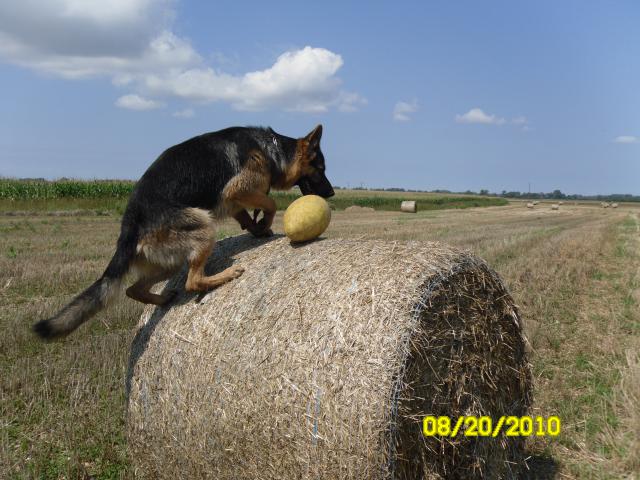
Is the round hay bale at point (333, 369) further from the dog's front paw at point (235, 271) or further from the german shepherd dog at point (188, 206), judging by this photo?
the german shepherd dog at point (188, 206)

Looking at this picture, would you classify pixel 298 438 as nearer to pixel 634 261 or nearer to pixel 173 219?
pixel 173 219

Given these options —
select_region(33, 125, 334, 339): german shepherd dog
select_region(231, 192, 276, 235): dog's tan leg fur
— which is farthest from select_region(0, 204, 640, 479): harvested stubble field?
select_region(33, 125, 334, 339): german shepherd dog

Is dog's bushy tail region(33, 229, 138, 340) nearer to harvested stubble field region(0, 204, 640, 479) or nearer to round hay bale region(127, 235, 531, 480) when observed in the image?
round hay bale region(127, 235, 531, 480)

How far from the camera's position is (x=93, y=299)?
434 cm

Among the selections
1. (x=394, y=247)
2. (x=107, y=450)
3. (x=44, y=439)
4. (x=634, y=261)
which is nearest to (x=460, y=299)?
(x=394, y=247)

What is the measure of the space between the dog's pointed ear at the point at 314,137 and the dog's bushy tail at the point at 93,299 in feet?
5.82

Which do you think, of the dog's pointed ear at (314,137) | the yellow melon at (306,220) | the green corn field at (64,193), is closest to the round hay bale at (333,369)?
the yellow melon at (306,220)

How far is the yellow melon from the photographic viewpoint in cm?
460

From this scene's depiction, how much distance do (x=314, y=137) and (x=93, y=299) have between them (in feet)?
7.84

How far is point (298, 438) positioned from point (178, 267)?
6.71 ft

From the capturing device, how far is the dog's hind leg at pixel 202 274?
4457 mm

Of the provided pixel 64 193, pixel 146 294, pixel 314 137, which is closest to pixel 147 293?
pixel 146 294

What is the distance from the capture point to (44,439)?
4.30 m

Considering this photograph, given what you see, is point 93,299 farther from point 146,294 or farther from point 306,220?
point 306,220
